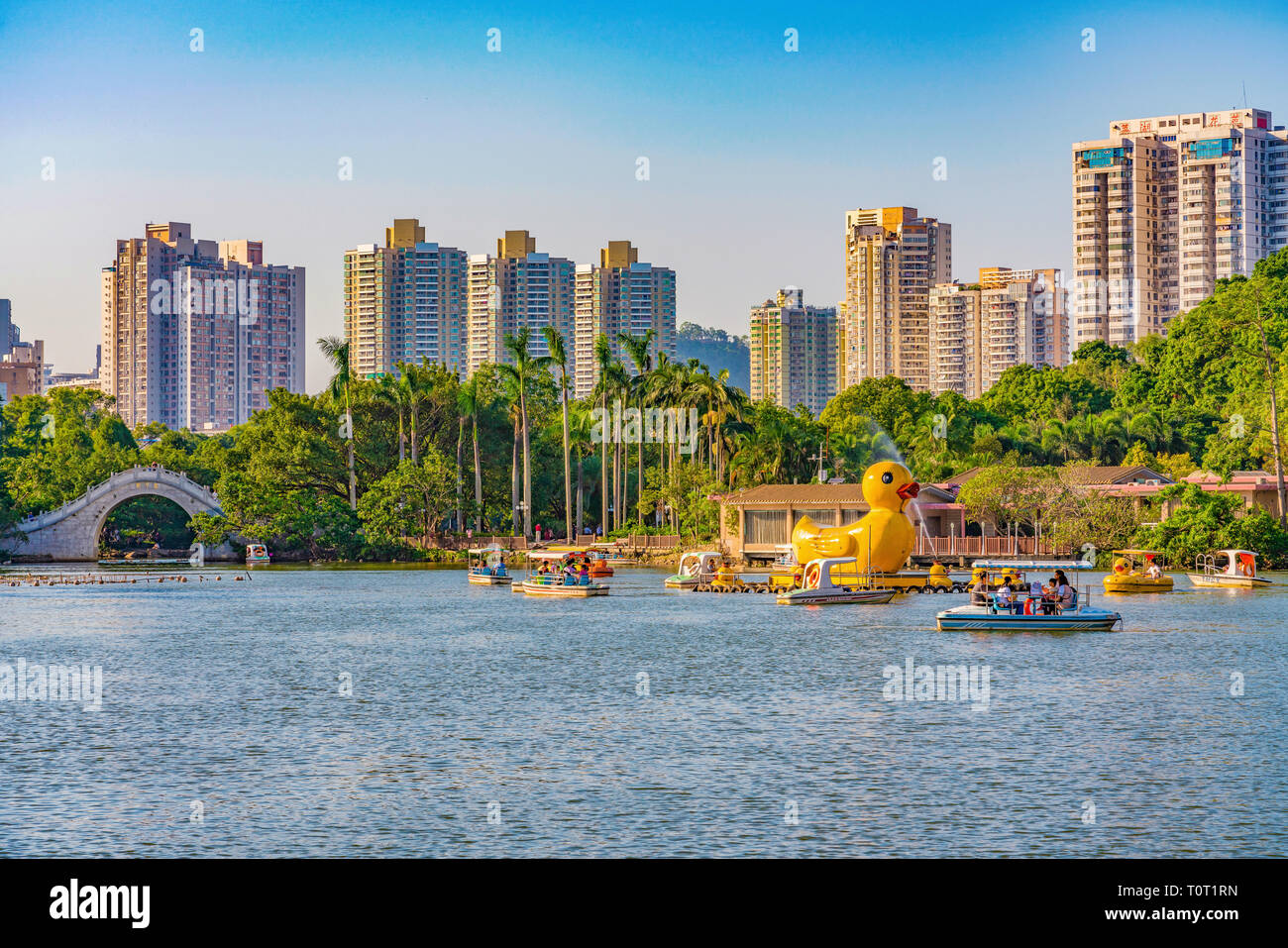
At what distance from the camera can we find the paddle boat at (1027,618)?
165ft

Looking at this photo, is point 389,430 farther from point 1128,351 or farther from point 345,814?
point 345,814

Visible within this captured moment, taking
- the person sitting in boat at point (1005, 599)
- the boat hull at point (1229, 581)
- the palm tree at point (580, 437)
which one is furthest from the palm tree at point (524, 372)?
the person sitting in boat at point (1005, 599)

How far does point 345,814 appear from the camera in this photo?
23375mm

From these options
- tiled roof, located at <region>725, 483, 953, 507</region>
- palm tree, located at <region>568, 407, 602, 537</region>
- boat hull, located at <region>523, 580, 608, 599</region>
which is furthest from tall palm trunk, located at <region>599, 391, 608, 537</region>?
boat hull, located at <region>523, 580, 608, 599</region>

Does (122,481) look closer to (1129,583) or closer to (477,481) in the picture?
(477,481)

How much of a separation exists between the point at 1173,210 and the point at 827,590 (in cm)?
14621

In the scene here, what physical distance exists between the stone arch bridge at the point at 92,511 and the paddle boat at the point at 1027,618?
69384 mm

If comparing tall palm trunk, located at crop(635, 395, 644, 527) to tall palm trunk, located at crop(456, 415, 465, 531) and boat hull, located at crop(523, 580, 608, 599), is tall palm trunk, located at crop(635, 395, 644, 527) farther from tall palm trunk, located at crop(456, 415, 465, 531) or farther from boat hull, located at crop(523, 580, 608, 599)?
boat hull, located at crop(523, 580, 608, 599)

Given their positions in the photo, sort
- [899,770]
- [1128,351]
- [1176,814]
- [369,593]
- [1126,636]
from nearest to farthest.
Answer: [1176,814], [899,770], [1126,636], [369,593], [1128,351]

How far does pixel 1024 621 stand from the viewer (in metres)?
50.3

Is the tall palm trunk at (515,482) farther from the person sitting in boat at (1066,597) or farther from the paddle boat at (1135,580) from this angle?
the person sitting in boat at (1066,597)

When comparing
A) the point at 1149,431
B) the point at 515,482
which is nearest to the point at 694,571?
the point at 515,482

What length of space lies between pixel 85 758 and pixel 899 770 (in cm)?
1564
